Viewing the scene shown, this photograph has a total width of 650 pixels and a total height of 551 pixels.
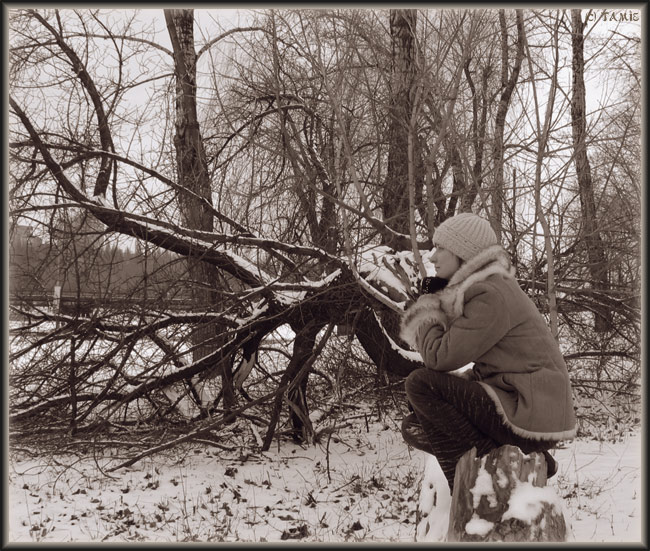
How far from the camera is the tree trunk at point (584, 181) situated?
5891 mm

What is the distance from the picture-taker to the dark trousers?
9.26ft

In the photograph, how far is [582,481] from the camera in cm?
570

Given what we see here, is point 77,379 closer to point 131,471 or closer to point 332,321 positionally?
point 131,471

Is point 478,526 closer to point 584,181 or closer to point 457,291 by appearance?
point 457,291

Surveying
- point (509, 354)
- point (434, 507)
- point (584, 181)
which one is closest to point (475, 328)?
point (509, 354)

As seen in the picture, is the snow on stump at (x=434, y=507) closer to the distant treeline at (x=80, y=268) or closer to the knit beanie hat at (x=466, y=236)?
the knit beanie hat at (x=466, y=236)

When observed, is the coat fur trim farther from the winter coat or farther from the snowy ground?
the snowy ground

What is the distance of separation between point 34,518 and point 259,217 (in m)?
3.53

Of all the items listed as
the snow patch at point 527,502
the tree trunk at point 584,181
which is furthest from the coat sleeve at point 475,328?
the tree trunk at point 584,181

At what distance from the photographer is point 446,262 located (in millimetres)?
3068

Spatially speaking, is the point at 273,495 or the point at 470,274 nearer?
the point at 470,274

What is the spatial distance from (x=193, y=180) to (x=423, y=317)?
458cm

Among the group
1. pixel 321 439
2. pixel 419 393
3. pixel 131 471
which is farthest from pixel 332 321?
pixel 419 393

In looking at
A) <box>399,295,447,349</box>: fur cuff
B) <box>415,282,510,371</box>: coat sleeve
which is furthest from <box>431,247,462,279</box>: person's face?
<box>415,282,510,371</box>: coat sleeve
